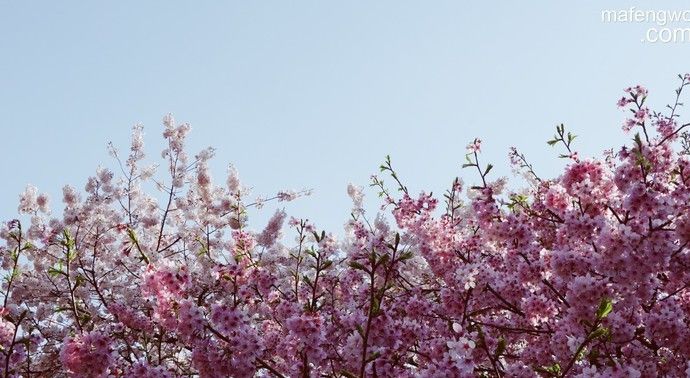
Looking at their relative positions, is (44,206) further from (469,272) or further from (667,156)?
(667,156)

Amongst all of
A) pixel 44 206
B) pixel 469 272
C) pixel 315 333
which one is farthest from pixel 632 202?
pixel 44 206

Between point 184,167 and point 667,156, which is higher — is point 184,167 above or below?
above

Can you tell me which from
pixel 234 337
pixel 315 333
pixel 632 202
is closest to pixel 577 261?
pixel 632 202

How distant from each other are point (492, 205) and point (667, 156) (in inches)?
80.3

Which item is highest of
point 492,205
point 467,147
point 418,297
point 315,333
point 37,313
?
point 37,313

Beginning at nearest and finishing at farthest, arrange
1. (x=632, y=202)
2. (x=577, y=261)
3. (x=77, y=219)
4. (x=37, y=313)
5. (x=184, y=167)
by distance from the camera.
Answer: (x=632, y=202) < (x=577, y=261) < (x=37, y=313) < (x=77, y=219) < (x=184, y=167)

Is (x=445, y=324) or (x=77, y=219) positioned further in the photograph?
(x=77, y=219)

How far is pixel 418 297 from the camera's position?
279 inches

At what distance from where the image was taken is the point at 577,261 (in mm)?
5828

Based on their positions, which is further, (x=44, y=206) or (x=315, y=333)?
(x=44, y=206)

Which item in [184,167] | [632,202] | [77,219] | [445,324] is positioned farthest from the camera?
[184,167]

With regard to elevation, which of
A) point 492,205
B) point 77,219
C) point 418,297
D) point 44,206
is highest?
point 44,206

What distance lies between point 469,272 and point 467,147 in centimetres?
192

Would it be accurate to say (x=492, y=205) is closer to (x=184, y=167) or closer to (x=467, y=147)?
(x=467, y=147)
